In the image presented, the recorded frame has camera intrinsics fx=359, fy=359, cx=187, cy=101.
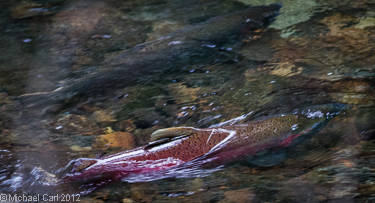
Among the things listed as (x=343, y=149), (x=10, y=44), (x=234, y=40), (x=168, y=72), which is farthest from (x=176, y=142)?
(x=10, y=44)

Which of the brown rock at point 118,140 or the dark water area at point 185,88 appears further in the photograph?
the brown rock at point 118,140

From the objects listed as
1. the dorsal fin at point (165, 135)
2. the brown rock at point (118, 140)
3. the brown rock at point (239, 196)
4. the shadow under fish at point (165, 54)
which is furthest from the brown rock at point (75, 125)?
the brown rock at point (239, 196)

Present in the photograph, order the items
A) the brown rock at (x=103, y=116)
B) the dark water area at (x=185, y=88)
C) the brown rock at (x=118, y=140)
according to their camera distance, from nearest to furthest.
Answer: the dark water area at (x=185, y=88) → the brown rock at (x=118, y=140) → the brown rock at (x=103, y=116)

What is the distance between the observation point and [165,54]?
4.70 m

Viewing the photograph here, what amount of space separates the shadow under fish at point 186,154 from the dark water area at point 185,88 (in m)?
0.04

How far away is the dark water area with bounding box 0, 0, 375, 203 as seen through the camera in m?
2.58

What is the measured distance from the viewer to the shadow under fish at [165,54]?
13.6 ft

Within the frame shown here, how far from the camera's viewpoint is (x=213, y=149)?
2.75 m

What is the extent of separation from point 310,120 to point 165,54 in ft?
7.45

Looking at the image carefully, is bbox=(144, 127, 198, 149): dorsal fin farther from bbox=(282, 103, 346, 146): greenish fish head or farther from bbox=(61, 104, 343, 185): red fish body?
bbox=(282, 103, 346, 146): greenish fish head

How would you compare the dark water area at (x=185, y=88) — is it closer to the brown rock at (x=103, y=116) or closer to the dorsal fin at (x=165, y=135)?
the brown rock at (x=103, y=116)

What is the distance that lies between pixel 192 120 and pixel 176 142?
77 centimetres

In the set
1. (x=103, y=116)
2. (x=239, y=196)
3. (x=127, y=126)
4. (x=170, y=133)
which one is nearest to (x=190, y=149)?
(x=170, y=133)

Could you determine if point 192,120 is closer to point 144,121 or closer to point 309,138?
point 144,121
